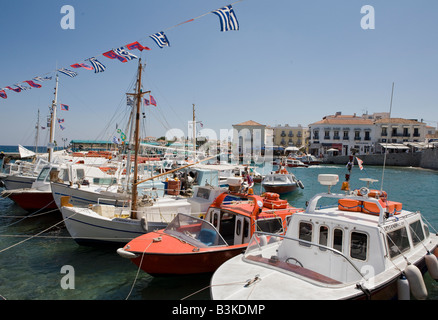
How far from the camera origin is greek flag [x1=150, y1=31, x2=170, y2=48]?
9.83m

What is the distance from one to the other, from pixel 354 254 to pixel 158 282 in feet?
18.9

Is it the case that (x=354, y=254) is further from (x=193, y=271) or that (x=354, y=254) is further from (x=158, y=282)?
(x=158, y=282)

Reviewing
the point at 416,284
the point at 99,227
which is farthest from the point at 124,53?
the point at 416,284

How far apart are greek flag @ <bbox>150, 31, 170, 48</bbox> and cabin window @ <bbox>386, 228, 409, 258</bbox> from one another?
881 cm

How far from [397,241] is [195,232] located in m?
5.66

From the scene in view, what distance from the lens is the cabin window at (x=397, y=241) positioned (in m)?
6.70

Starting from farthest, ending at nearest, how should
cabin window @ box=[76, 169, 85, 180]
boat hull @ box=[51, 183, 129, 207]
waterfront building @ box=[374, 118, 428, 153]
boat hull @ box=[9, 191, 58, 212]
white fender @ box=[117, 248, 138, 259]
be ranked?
waterfront building @ box=[374, 118, 428, 153] < cabin window @ box=[76, 169, 85, 180] < boat hull @ box=[9, 191, 58, 212] < boat hull @ box=[51, 183, 129, 207] < white fender @ box=[117, 248, 138, 259]

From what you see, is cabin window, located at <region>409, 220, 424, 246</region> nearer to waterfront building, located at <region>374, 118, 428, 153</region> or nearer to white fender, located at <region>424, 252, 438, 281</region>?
white fender, located at <region>424, 252, 438, 281</region>

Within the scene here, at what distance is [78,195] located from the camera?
15.2 meters

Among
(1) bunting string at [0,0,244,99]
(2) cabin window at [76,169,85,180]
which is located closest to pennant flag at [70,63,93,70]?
(1) bunting string at [0,0,244,99]

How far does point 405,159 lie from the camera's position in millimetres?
60781

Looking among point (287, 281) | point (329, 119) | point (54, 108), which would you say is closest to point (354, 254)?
point (287, 281)

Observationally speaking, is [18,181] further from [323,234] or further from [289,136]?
[289,136]
